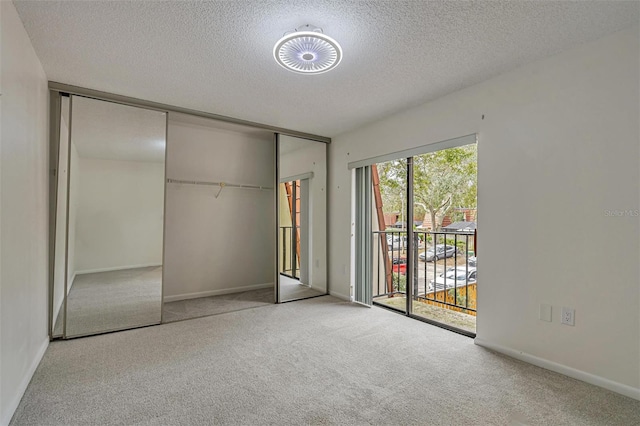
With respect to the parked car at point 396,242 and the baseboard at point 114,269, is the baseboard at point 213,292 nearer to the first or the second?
the baseboard at point 114,269

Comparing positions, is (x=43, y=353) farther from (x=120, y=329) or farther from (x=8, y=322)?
(x=8, y=322)

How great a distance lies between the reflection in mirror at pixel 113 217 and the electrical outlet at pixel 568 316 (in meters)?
3.54

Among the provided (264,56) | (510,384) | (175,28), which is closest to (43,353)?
(175,28)

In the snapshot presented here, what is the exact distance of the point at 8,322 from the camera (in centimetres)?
175

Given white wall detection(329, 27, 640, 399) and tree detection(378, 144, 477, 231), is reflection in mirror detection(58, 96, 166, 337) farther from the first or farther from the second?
white wall detection(329, 27, 640, 399)

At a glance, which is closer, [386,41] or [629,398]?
[629,398]

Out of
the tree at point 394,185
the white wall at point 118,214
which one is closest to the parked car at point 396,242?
the tree at point 394,185

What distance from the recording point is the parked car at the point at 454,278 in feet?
11.9

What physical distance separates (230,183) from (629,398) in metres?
4.42

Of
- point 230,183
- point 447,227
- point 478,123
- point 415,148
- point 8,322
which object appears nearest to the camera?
point 8,322

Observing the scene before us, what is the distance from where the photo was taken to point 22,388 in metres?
1.92

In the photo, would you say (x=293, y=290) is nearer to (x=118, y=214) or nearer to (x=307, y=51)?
(x=118, y=214)

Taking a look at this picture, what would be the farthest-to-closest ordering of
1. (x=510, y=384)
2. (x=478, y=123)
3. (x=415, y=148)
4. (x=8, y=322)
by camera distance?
(x=415, y=148) < (x=478, y=123) < (x=510, y=384) < (x=8, y=322)

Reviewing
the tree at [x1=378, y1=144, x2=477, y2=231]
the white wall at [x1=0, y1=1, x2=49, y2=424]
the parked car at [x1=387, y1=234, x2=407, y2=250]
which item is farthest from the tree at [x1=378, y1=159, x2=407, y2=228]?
the white wall at [x1=0, y1=1, x2=49, y2=424]
